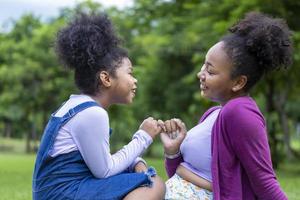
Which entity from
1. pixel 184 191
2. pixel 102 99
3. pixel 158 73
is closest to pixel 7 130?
pixel 158 73

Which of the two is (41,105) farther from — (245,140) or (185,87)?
(245,140)

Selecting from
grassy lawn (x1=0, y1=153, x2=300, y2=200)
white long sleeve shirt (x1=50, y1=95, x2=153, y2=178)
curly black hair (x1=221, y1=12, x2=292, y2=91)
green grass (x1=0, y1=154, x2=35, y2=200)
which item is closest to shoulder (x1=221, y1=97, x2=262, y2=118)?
curly black hair (x1=221, y1=12, x2=292, y2=91)

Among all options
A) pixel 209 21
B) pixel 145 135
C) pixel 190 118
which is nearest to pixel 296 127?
pixel 190 118

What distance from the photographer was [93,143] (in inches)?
117

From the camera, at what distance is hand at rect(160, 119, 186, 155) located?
122 inches

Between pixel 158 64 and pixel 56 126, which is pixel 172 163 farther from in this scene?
pixel 158 64

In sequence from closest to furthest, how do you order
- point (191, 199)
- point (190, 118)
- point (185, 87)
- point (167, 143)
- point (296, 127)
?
point (191, 199), point (167, 143), point (185, 87), point (190, 118), point (296, 127)

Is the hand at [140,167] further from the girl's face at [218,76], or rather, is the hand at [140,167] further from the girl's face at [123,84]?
the girl's face at [218,76]

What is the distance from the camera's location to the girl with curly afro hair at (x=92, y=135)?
2.97 metres

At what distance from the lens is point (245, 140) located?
275 centimetres

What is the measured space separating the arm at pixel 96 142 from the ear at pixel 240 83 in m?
0.66

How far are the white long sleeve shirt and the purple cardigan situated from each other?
0.50 meters

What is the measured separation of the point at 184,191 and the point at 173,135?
336 millimetres

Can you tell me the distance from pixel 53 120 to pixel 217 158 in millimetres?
882
